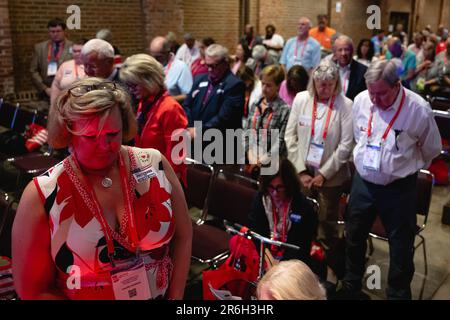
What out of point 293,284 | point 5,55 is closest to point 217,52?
point 293,284

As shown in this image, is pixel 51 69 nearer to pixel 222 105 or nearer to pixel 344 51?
pixel 222 105

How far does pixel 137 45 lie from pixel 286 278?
8.28m

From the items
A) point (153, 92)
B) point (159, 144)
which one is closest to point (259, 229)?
point (159, 144)

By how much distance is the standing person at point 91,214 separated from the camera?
1398mm

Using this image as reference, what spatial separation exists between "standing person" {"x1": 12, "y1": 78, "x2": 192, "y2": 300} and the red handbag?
90cm

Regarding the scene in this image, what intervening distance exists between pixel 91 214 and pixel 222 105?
8.94 ft

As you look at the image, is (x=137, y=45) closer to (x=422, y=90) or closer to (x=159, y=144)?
(x=422, y=90)

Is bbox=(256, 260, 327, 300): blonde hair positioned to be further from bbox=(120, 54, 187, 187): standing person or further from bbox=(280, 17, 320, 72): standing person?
bbox=(280, 17, 320, 72): standing person

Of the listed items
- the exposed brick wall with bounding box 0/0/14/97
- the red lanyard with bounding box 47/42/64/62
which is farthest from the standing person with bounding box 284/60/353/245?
the exposed brick wall with bounding box 0/0/14/97

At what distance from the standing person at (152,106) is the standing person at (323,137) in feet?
3.21

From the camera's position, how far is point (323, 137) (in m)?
3.38

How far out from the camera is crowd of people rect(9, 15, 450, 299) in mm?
1419

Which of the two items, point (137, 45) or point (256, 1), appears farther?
point (256, 1)

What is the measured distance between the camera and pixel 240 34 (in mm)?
12078
